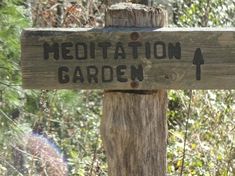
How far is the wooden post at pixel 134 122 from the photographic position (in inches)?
98.1

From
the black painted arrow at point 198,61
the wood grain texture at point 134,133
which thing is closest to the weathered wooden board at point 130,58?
the black painted arrow at point 198,61

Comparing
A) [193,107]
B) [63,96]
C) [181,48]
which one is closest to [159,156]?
[181,48]

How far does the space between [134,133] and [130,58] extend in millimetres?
306

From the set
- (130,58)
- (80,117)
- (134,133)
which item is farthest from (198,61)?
(80,117)

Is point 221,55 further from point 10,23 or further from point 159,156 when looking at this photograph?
point 10,23

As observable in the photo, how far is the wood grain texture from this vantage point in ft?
8.23

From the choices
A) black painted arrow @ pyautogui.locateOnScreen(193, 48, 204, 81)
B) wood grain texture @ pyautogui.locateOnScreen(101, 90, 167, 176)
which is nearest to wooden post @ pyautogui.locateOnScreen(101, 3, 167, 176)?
wood grain texture @ pyautogui.locateOnScreen(101, 90, 167, 176)

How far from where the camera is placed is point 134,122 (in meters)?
2.51

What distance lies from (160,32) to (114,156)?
52cm

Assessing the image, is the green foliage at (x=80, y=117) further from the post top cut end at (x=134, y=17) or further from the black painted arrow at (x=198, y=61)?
the black painted arrow at (x=198, y=61)

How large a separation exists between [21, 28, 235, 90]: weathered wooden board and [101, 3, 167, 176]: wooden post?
0.27 ft

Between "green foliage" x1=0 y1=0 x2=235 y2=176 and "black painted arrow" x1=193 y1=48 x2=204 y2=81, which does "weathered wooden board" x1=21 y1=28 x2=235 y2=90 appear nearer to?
"black painted arrow" x1=193 y1=48 x2=204 y2=81

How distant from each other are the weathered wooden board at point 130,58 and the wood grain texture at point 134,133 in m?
0.11

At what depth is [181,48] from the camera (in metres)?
2.41
